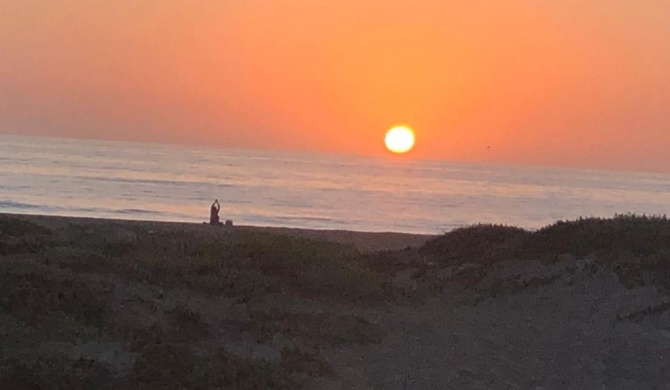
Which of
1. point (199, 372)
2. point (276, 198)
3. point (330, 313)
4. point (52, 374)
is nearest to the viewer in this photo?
point (52, 374)

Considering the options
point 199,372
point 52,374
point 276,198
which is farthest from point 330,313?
point 276,198

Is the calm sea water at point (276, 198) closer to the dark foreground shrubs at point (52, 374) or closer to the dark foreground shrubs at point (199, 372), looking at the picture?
Result: the dark foreground shrubs at point (199, 372)

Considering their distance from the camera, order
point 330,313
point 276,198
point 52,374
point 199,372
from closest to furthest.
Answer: point 52,374, point 199,372, point 330,313, point 276,198

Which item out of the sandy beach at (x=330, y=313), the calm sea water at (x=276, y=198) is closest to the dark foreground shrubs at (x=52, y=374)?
the sandy beach at (x=330, y=313)

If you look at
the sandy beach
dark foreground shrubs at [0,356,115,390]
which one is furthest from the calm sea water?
dark foreground shrubs at [0,356,115,390]

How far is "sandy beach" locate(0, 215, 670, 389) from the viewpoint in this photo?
9734 mm

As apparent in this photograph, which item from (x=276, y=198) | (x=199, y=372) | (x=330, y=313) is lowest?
(x=199, y=372)

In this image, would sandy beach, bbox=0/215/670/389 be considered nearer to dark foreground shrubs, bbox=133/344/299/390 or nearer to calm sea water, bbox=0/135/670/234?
dark foreground shrubs, bbox=133/344/299/390

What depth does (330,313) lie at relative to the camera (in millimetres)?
13539

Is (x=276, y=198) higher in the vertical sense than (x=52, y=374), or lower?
higher

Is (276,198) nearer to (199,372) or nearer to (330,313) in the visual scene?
(330,313)

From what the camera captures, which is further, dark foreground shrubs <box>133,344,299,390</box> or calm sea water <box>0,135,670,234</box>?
calm sea water <box>0,135,670,234</box>

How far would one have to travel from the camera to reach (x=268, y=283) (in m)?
14.8

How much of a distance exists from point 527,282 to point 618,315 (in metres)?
2.54
